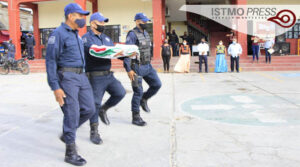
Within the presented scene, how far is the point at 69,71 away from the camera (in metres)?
3.27

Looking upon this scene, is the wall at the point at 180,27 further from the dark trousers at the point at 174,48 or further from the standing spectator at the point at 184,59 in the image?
the standing spectator at the point at 184,59

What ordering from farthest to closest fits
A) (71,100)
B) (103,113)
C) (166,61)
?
(166,61) → (103,113) → (71,100)

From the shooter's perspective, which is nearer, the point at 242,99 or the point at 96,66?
the point at 96,66

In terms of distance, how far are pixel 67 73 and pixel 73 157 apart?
3.07ft

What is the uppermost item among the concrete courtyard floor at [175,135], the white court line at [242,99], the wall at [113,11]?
the wall at [113,11]

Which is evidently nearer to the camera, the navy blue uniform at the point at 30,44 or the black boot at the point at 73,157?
the black boot at the point at 73,157

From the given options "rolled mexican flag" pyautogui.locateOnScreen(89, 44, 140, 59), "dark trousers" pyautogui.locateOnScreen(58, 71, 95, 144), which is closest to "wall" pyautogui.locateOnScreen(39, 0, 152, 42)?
"rolled mexican flag" pyautogui.locateOnScreen(89, 44, 140, 59)

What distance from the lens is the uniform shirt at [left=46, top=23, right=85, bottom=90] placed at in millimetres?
3104

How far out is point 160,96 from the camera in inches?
302

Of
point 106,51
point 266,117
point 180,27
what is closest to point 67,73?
point 106,51

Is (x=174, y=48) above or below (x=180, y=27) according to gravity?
below

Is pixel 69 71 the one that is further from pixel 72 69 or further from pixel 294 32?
pixel 294 32

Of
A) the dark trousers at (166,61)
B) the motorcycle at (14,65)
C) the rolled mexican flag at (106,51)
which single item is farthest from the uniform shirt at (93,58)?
the motorcycle at (14,65)

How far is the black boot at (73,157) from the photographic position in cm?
319
